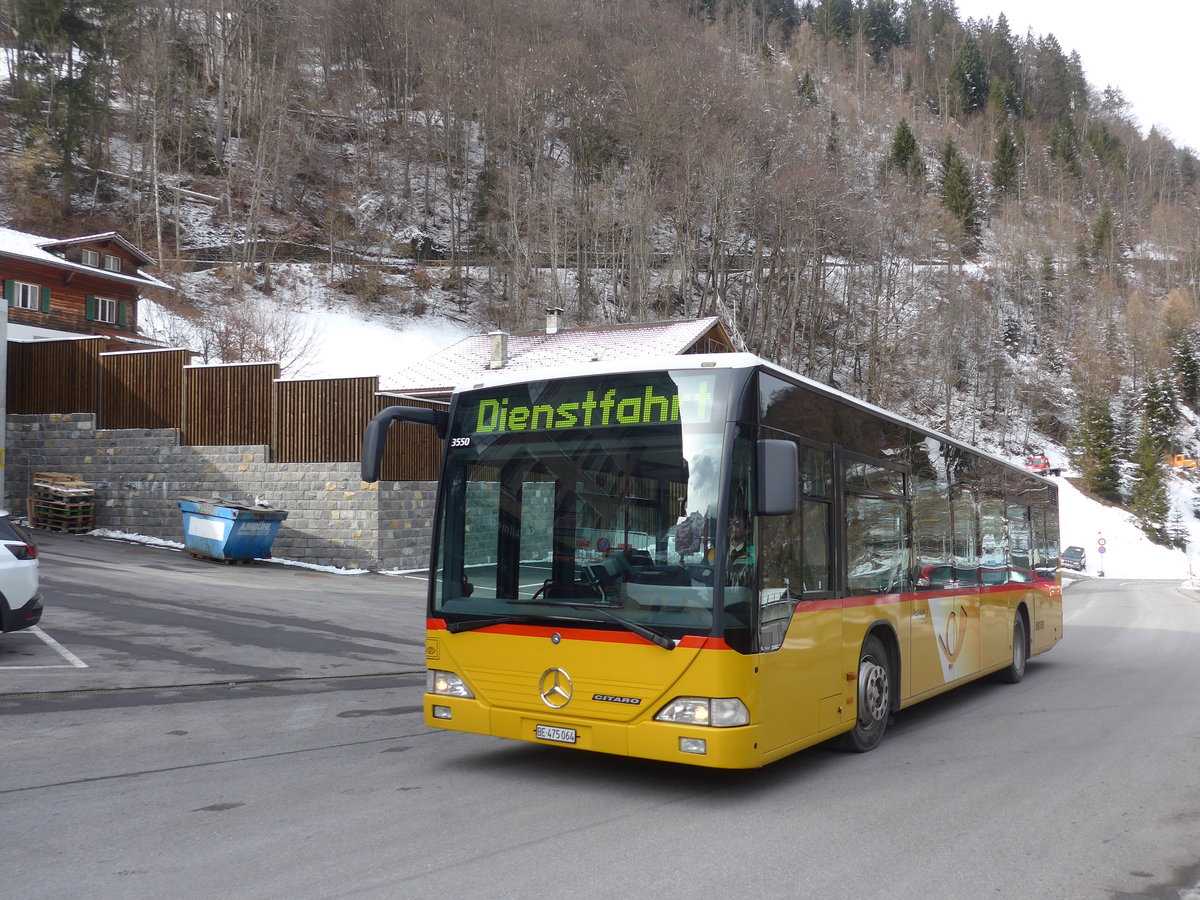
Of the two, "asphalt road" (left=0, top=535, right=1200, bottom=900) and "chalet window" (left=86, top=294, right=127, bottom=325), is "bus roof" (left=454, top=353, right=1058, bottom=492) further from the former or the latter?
"chalet window" (left=86, top=294, right=127, bottom=325)

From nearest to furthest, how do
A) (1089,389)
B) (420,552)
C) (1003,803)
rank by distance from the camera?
(1003,803), (420,552), (1089,389)

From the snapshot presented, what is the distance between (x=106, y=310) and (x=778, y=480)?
43359 mm

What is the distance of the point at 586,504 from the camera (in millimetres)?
6238

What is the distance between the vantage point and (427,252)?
6250 centimetres

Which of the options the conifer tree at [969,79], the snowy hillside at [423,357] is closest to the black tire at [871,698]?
the snowy hillside at [423,357]

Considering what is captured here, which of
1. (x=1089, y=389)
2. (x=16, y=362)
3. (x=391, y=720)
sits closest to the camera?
(x=391, y=720)

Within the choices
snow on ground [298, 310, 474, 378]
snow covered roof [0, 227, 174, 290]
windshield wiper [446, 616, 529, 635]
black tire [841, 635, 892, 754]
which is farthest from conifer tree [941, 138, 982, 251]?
windshield wiper [446, 616, 529, 635]

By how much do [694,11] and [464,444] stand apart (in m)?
93.6

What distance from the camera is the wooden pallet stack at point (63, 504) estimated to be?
2528cm

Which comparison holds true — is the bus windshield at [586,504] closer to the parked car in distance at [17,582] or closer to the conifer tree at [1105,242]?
the parked car in distance at [17,582]

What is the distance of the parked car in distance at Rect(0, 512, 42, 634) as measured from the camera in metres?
10.3

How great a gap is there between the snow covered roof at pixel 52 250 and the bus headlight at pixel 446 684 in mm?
37543

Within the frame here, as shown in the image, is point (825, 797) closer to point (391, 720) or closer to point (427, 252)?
point (391, 720)

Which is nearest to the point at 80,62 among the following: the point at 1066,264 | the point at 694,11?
the point at 694,11
